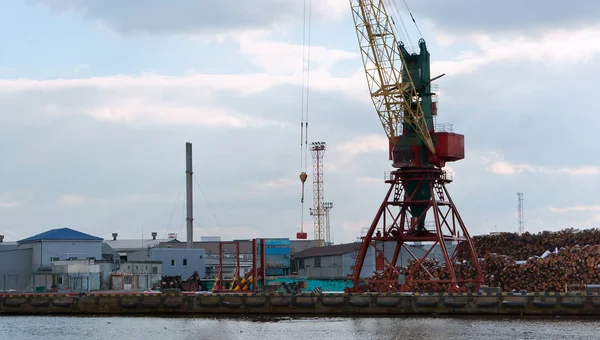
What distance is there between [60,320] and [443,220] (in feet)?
100

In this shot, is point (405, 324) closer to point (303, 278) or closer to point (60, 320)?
point (60, 320)

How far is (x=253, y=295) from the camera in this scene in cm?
8412

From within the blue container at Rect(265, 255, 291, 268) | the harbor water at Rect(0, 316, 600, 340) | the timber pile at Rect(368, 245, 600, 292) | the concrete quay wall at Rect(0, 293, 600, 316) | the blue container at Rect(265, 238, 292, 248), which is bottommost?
the harbor water at Rect(0, 316, 600, 340)

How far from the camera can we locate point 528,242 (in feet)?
311

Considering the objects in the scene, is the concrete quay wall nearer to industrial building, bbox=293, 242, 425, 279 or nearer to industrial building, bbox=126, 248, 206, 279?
industrial building, bbox=293, 242, 425, 279

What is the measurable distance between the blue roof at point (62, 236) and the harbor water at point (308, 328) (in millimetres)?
40459

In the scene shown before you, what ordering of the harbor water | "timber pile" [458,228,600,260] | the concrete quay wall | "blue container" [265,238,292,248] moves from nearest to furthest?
the harbor water
the concrete quay wall
"timber pile" [458,228,600,260]
"blue container" [265,238,292,248]

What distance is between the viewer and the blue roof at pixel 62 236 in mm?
120375

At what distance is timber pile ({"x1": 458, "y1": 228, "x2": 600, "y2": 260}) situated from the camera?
9138cm

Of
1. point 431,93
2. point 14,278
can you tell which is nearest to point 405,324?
point 431,93

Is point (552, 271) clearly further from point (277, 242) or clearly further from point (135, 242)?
point (135, 242)

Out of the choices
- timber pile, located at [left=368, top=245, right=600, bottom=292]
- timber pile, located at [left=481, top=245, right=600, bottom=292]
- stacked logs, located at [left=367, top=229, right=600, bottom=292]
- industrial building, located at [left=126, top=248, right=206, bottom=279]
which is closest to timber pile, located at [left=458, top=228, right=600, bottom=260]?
stacked logs, located at [left=367, top=229, right=600, bottom=292]

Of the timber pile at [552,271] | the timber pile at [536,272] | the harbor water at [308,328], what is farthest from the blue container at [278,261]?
the harbor water at [308,328]

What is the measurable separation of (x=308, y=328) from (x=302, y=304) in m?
12.0
